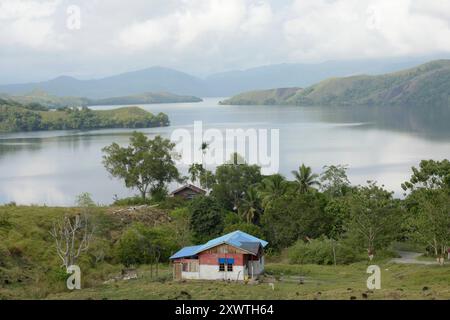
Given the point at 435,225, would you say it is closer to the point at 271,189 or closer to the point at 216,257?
the point at 216,257

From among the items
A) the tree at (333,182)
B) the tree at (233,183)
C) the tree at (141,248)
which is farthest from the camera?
the tree at (333,182)

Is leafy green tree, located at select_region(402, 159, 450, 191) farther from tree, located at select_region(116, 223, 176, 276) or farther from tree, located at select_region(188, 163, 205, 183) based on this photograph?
tree, located at select_region(116, 223, 176, 276)

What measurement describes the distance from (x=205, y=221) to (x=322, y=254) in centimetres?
830

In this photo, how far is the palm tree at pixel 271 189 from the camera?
4303cm

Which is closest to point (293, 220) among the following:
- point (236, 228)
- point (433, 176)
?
point (236, 228)

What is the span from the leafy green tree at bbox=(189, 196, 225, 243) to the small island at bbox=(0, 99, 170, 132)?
393ft

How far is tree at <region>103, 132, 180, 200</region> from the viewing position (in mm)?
48938

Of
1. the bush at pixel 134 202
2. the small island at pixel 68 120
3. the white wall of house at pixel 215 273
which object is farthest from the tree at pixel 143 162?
the small island at pixel 68 120

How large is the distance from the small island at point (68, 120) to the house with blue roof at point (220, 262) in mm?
131559

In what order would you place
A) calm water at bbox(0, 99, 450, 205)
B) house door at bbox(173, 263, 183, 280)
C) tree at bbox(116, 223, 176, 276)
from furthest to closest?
calm water at bbox(0, 99, 450, 205), tree at bbox(116, 223, 176, 276), house door at bbox(173, 263, 183, 280)

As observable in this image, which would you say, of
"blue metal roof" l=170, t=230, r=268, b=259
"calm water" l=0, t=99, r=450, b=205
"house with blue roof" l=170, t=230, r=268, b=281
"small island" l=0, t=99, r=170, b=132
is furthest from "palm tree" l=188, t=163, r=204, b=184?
"small island" l=0, t=99, r=170, b=132

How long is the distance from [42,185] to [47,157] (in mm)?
27565

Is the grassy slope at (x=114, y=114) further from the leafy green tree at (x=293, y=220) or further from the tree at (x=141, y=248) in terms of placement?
the tree at (x=141, y=248)

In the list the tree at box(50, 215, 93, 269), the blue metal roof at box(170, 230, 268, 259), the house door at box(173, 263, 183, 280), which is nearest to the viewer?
the tree at box(50, 215, 93, 269)
